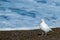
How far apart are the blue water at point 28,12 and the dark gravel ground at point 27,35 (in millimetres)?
1129

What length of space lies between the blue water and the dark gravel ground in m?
1.13

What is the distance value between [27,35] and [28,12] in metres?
2.87

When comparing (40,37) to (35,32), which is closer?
(40,37)

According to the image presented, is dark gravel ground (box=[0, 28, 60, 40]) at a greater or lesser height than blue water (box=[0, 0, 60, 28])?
lesser

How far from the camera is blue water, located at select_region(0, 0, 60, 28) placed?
21.8ft

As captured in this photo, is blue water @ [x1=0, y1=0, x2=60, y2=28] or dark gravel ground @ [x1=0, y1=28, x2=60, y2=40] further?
blue water @ [x1=0, y1=0, x2=60, y2=28]

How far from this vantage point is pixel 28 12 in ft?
25.2

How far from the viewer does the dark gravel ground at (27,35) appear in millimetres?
4715

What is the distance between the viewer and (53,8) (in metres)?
7.99

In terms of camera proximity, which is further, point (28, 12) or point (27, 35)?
point (28, 12)

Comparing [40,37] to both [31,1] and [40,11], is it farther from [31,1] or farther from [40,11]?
[31,1]

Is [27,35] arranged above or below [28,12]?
below

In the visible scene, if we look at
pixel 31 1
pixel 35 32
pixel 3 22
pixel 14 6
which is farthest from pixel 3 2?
pixel 35 32

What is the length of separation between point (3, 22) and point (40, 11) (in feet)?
5.66
